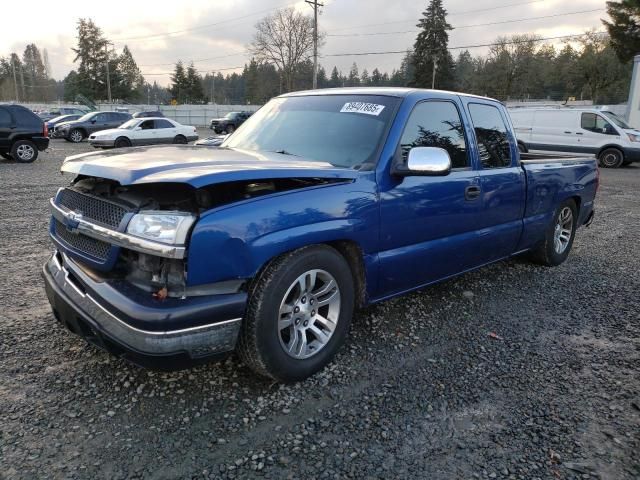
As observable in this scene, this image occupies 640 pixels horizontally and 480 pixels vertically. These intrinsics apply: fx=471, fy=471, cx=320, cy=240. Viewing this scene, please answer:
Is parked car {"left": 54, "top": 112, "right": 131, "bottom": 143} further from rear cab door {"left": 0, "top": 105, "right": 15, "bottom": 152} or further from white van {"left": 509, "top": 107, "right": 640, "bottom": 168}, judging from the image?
white van {"left": 509, "top": 107, "right": 640, "bottom": 168}

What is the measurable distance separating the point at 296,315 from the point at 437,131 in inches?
75.1

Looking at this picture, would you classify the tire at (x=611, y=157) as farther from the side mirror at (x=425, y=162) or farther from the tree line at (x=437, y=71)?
the tree line at (x=437, y=71)

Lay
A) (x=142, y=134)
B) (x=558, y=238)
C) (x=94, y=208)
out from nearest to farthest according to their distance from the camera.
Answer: (x=94, y=208) → (x=558, y=238) → (x=142, y=134)

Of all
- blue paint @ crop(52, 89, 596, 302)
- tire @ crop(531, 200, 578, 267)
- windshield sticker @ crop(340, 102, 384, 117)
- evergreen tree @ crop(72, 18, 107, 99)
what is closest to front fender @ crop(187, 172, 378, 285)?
blue paint @ crop(52, 89, 596, 302)

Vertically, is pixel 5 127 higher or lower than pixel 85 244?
higher

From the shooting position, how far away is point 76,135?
79.1 feet

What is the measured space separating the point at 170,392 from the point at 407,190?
1.98 metres

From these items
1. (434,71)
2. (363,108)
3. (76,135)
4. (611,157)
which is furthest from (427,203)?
(434,71)

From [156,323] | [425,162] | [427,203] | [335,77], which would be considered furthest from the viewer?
[335,77]

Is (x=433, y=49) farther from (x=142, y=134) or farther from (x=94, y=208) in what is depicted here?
(x=94, y=208)

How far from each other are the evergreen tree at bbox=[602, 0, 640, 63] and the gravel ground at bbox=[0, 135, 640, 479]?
36313mm

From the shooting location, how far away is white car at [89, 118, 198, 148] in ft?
65.1

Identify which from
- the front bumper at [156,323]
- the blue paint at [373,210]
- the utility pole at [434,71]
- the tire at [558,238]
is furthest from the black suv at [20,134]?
the utility pole at [434,71]

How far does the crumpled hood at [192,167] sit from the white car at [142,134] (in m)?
18.5
